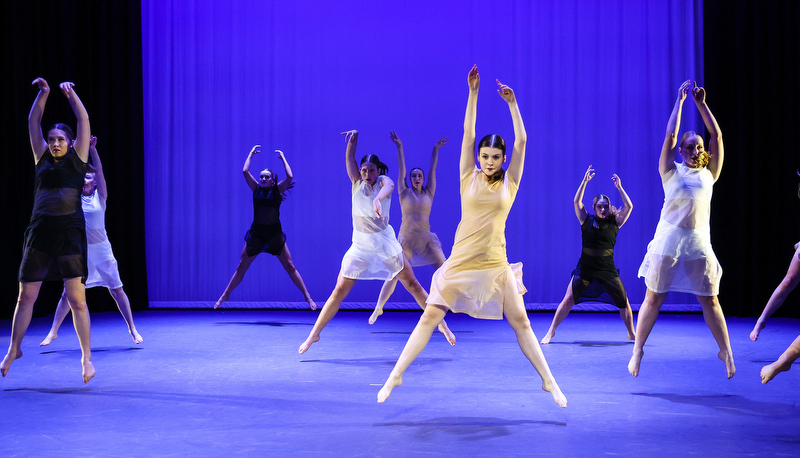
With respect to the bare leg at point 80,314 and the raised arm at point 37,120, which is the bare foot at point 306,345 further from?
the raised arm at point 37,120

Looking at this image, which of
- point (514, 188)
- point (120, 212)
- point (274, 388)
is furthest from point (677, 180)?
point (120, 212)

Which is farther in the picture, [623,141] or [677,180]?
[623,141]

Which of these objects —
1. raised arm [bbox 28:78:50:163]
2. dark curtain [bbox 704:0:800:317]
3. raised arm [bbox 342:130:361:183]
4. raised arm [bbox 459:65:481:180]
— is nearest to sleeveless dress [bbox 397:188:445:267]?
raised arm [bbox 342:130:361:183]

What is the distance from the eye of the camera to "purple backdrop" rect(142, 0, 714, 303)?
8750mm

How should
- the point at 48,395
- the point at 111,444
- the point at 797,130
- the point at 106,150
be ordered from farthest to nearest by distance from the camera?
1. the point at 106,150
2. the point at 797,130
3. the point at 48,395
4. the point at 111,444

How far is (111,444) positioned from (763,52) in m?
8.20

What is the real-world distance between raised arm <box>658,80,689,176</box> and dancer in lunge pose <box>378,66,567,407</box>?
48.1 inches

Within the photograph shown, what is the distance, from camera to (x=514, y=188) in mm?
3633

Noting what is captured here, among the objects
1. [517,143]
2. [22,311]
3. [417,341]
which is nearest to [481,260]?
[417,341]

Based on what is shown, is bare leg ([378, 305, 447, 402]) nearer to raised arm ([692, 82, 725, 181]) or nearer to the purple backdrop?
raised arm ([692, 82, 725, 181])

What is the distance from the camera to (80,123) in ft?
13.7

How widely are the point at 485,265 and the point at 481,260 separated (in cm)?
3

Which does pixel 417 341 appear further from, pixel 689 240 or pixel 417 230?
pixel 417 230

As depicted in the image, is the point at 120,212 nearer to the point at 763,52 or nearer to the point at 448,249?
the point at 448,249
